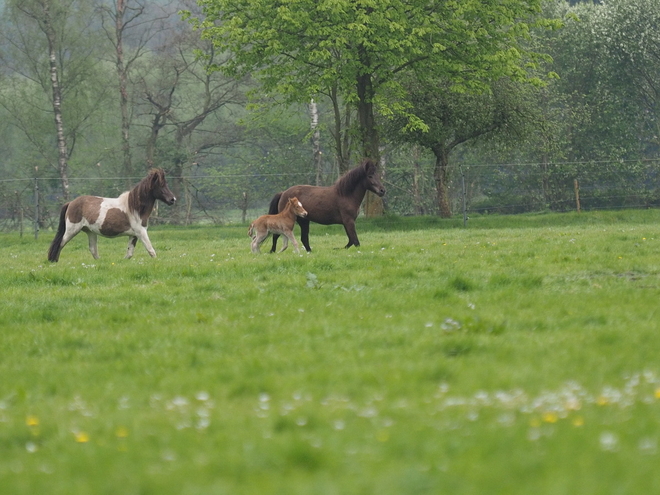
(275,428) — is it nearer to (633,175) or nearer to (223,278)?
(223,278)

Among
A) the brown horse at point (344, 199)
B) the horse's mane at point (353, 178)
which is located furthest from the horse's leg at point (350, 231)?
the horse's mane at point (353, 178)

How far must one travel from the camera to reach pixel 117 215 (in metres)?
18.1

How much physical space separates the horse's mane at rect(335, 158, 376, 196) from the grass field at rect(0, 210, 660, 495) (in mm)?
7012

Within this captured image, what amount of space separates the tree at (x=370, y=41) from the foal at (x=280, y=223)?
14.2 meters

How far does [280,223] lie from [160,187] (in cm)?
307

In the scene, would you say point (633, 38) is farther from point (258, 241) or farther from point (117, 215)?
point (117, 215)

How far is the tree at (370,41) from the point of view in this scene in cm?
3086

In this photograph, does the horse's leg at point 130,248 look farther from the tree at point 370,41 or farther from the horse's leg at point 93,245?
the tree at point 370,41

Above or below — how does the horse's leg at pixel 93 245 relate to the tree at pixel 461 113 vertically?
below

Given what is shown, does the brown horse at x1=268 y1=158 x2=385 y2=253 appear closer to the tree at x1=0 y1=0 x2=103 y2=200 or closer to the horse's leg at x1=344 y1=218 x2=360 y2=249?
the horse's leg at x1=344 y1=218 x2=360 y2=249

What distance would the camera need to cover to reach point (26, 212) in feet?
128

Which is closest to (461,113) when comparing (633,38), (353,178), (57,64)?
(353,178)

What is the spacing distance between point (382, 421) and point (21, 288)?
29.7 feet

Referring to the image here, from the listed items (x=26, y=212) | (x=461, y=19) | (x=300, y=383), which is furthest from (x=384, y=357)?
(x=26, y=212)
